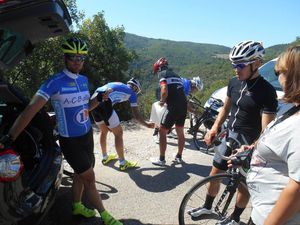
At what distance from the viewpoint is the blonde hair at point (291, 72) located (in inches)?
73.2

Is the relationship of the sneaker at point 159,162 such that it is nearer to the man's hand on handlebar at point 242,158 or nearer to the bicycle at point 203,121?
the bicycle at point 203,121

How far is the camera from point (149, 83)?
102m

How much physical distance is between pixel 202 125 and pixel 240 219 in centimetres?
461

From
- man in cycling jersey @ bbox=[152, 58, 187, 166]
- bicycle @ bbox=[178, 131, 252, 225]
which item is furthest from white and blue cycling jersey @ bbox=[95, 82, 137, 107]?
bicycle @ bbox=[178, 131, 252, 225]

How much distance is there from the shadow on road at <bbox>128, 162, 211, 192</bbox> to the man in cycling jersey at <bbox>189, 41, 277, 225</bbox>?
1.43 meters

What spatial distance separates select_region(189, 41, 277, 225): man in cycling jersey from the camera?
12.2 ft

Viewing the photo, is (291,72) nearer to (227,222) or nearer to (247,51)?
(247,51)

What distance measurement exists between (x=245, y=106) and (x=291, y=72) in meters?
1.98

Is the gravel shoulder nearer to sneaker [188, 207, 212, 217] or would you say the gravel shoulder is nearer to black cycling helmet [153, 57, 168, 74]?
sneaker [188, 207, 212, 217]

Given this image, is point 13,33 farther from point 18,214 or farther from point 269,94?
point 269,94

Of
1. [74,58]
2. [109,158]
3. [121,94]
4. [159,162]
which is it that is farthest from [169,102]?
[74,58]

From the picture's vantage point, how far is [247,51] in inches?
148

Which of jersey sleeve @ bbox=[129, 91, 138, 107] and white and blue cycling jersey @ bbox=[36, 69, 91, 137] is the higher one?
white and blue cycling jersey @ bbox=[36, 69, 91, 137]

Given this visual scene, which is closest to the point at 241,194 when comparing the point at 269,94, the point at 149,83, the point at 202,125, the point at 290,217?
the point at 269,94
